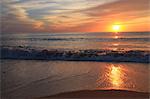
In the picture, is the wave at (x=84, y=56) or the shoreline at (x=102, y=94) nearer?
the shoreline at (x=102, y=94)

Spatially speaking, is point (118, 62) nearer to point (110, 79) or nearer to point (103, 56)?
point (103, 56)

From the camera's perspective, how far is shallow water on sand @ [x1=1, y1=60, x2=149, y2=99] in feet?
15.5

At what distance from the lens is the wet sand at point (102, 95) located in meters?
4.23

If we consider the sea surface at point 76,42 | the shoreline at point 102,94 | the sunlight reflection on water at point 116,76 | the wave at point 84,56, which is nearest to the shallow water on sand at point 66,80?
the sunlight reflection on water at point 116,76

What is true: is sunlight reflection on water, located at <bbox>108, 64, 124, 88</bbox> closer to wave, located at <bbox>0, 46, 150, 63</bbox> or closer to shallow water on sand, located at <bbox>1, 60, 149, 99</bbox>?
shallow water on sand, located at <bbox>1, 60, 149, 99</bbox>

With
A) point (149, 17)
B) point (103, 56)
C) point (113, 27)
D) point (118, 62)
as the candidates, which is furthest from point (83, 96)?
point (113, 27)

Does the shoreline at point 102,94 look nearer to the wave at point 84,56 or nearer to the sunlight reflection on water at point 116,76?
the sunlight reflection on water at point 116,76

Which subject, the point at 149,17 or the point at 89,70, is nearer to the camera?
the point at 89,70

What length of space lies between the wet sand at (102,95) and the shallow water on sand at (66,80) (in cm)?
25

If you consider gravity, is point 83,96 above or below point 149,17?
below

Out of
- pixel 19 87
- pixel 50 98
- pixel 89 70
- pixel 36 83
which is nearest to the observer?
pixel 50 98

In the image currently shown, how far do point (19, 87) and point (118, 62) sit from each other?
3.95 meters

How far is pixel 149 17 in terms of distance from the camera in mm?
8672

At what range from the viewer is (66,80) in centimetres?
539
